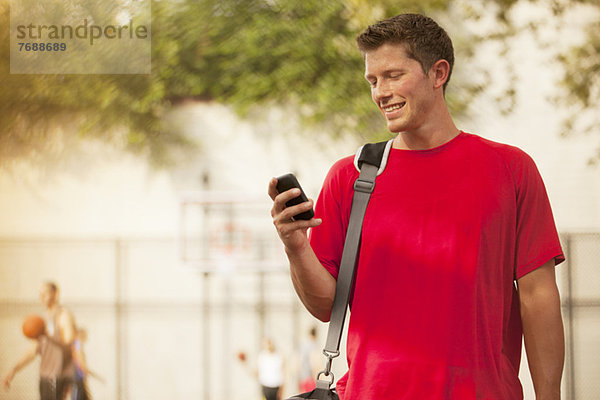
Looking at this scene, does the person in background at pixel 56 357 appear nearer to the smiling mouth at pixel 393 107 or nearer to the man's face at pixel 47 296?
the man's face at pixel 47 296

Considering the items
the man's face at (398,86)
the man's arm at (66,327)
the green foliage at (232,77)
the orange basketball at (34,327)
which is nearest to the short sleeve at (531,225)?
the man's face at (398,86)

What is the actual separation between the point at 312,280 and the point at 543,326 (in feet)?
1.62

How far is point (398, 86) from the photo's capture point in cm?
146

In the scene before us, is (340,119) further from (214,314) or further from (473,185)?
(473,185)

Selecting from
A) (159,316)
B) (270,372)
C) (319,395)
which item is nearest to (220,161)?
(159,316)

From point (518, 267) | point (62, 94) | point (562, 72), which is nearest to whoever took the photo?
point (518, 267)

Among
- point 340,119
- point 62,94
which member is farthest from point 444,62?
point 62,94

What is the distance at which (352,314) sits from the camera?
4.84ft

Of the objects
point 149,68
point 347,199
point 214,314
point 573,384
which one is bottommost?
point 573,384

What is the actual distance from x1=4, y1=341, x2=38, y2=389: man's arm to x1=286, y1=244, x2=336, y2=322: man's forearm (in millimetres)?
5886

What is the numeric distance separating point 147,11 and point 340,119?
2343 mm

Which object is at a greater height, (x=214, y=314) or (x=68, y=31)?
(x=68, y=31)

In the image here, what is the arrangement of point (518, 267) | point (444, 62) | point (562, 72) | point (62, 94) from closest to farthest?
point (518, 267)
point (444, 62)
point (562, 72)
point (62, 94)

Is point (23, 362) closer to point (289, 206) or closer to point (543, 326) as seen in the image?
point (289, 206)
